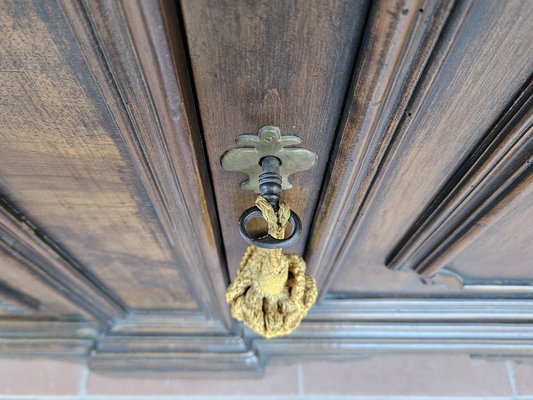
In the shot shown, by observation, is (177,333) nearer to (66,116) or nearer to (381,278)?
(381,278)

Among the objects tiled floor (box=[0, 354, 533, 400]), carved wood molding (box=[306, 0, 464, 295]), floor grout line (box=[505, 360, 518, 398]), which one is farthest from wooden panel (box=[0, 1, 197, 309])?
floor grout line (box=[505, 360, 518, 398])

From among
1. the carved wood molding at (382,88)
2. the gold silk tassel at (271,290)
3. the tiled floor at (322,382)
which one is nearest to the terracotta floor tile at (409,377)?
the tiled floor at (322,382)

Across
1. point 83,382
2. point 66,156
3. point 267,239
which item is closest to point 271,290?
point 267,239

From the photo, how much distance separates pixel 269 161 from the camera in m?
0.31

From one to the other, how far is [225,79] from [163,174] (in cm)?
10

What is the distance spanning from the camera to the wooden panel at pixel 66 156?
23 centimetres

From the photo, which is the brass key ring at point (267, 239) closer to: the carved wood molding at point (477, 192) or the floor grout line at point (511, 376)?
the carved wood molding at point (477, 192)

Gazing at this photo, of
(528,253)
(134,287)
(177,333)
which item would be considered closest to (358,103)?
(528,253)

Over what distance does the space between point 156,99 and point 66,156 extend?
130mm

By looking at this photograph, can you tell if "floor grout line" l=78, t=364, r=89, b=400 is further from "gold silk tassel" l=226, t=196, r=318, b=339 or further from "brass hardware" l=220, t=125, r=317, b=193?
"brass hardware" l=220, t=125, r=317, b=193

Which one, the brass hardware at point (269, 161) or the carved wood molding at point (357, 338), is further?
the carved wood molding at point (357, 338)

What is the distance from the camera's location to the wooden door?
8.5 inches

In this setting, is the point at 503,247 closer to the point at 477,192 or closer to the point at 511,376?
the point at 477,192

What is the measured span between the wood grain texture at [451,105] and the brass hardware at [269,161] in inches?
2.7
